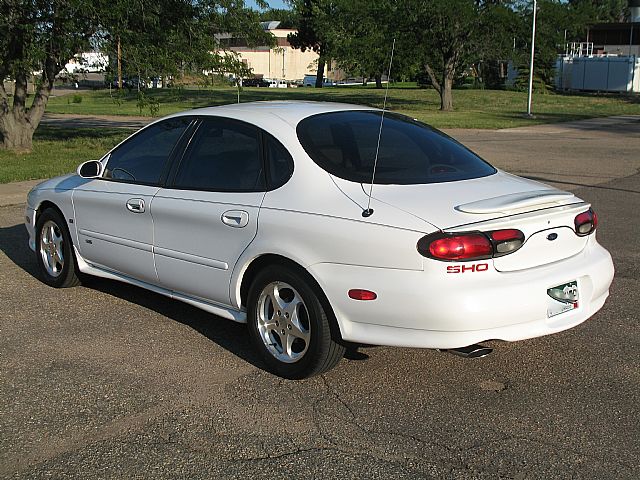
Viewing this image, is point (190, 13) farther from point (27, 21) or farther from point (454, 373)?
point (454, 373)

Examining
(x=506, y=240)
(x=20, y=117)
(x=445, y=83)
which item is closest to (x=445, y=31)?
(x=445, y=83)

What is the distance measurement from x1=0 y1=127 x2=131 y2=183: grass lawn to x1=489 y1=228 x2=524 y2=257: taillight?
11081 millimetres

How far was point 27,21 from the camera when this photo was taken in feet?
49.2

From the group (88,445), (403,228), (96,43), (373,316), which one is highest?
(96,43)

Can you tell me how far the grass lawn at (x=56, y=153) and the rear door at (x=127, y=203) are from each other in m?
8.01

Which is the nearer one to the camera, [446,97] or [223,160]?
[223,160]

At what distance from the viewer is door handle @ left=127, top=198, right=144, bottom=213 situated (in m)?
5.47

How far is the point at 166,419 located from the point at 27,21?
1295cm

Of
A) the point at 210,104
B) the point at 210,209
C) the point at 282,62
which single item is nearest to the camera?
the point at 210,209

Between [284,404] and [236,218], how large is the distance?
1176mm

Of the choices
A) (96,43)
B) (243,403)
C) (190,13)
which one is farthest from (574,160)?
(243,403)

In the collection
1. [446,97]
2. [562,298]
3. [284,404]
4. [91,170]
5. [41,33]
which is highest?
[41,33]

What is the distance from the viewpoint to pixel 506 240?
407 cm

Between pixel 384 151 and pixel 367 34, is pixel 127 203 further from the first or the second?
pixel 367 34
